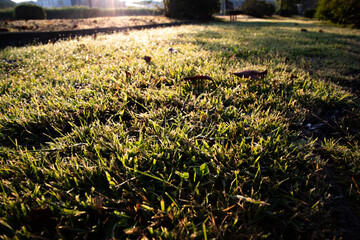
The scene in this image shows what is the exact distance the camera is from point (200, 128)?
4.45 feet

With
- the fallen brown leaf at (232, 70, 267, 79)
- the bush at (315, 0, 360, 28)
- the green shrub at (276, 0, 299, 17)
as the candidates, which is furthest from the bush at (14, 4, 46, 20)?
the green shrub at (276, 0, 299, 17)

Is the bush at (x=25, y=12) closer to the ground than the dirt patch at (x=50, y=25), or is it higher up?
higher up

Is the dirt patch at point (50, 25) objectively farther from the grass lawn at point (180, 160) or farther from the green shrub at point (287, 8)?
the green shrub at point (287, 8)

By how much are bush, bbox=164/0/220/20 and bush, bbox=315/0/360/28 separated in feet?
21.2

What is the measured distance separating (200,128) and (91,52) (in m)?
2.95

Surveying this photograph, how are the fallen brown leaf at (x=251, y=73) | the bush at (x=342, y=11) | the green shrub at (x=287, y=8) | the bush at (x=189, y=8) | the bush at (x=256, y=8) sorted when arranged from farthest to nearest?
the green shrub at (x=287, y=8) → the bush at (x=256, y=8) → the bush at (x=189, y=8) → the bush at (x=342, y=11) → the fallen brown leaf at (x=251, y=73)

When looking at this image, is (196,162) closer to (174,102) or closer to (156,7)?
(174,102)

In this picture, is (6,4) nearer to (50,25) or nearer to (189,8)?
(189,8)

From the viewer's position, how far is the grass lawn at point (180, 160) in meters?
0.81

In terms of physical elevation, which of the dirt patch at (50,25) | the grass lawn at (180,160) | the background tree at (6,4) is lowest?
the grass lawn at (180,160)

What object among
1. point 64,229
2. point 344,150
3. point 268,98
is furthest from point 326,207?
point 64,229

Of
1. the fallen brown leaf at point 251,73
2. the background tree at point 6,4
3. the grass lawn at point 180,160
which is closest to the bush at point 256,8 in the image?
the fallen brown leaf at point 251,73

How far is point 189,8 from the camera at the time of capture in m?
12.4

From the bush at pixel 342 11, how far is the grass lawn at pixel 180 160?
10.5m
